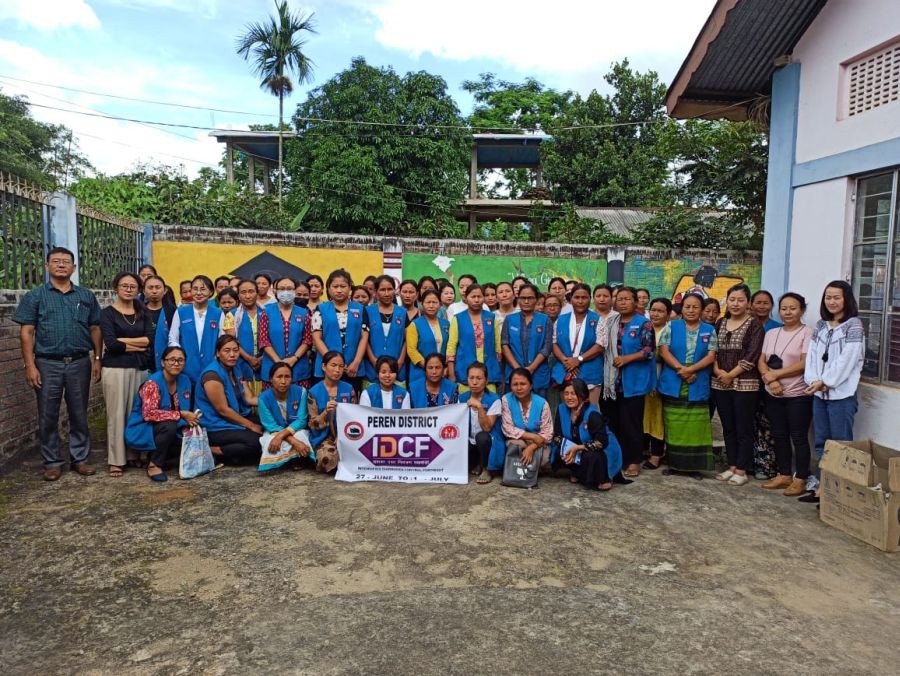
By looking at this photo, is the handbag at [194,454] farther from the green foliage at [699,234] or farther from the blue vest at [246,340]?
the green foliage at [699,234]

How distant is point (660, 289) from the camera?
34.5ft

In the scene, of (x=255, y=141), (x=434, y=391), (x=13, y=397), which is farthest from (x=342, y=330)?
(x=255, y=141)

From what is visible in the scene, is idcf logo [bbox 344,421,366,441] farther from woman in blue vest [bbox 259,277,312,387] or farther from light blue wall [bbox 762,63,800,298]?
light blue wall [bbox 762,63,800,298]

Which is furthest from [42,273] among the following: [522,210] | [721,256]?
[522,210]

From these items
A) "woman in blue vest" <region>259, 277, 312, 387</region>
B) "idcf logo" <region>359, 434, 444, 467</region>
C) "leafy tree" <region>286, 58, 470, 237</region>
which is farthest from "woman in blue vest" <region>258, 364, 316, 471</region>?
"leafy tree" <region>286, 58, 470, 237</region>

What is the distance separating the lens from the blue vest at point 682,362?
16.9ft

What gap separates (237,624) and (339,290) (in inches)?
129

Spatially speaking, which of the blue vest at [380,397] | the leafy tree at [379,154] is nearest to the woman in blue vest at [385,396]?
the blue vest at [380,397]

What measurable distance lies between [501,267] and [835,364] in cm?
620

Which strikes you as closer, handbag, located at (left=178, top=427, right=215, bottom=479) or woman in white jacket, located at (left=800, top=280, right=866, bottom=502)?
woman in white jacket, located at (left=800, top=280, right=866, bottom=502)

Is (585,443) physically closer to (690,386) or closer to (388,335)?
(690,386)

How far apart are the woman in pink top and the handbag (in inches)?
172

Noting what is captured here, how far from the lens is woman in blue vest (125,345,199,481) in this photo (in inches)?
193

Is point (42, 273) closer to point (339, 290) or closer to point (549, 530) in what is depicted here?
point (339, 290)
